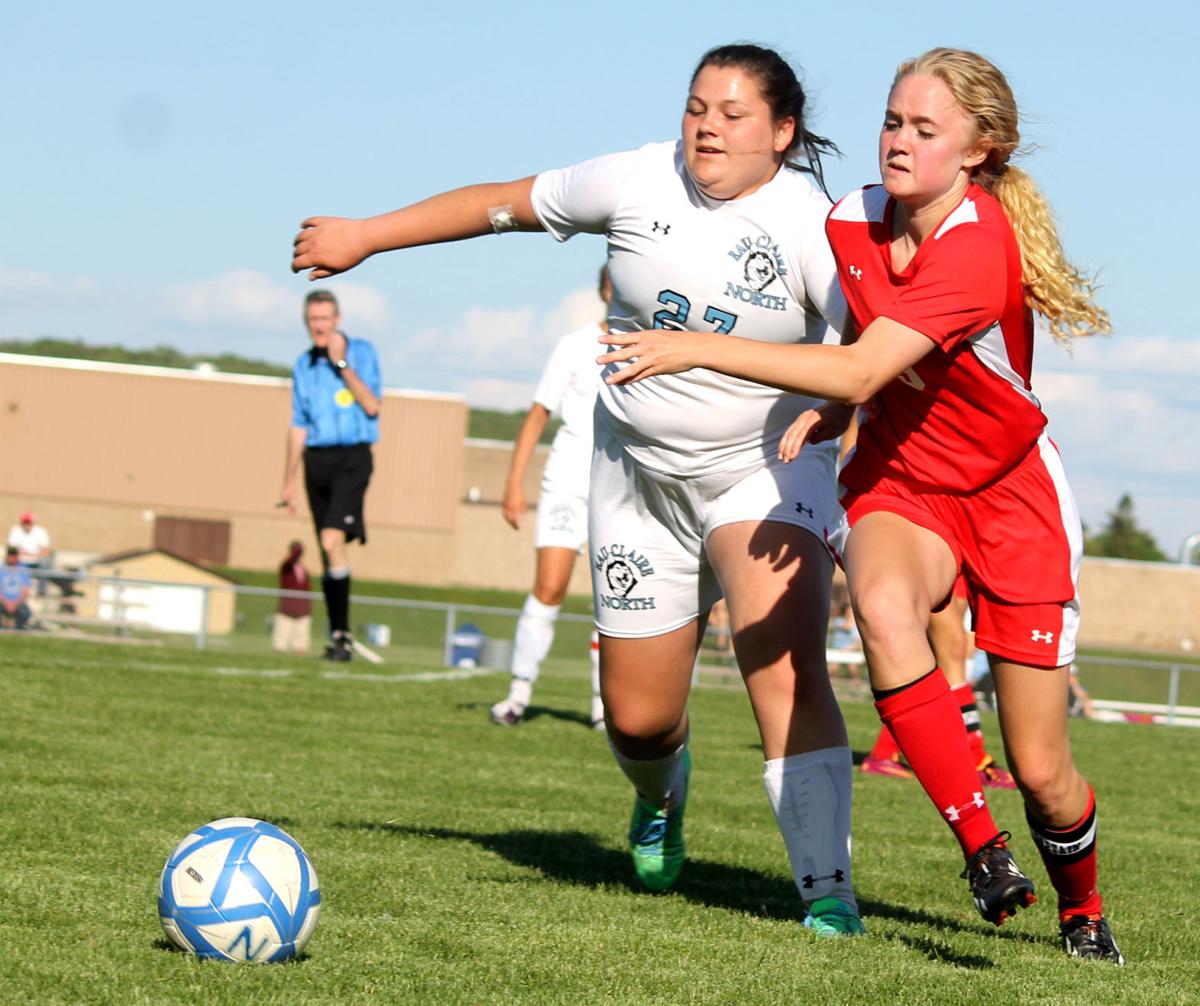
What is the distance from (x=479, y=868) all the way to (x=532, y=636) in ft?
17.2

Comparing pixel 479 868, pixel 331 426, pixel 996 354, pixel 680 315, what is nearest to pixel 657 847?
pixel 479 868

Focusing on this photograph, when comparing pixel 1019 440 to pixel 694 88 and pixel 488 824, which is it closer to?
pixel 694 88

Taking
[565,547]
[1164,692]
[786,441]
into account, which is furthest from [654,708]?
[1164,692]

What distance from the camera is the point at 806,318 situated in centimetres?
482

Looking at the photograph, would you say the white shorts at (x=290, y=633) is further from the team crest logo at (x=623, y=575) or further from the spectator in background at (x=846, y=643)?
the team crest logo at (x=623, y=575)

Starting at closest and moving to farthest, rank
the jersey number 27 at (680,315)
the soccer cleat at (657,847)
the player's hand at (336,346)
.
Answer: the jersey number 27 at (680,315) → the soccer cleat at (657,847) → the player's hand at (336,346)

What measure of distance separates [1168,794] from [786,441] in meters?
6.56

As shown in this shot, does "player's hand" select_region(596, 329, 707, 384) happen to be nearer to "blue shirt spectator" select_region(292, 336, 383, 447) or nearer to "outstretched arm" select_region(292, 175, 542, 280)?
"outstretched arm" select_region(292, 175, 542, 280)

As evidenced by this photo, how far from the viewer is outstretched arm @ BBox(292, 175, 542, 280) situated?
5012mm

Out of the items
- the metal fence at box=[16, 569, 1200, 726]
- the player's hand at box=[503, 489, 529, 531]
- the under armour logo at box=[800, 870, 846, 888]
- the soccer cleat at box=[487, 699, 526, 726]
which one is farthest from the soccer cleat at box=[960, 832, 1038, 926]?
the metal fence at box=[16, 569, 1200, 726]

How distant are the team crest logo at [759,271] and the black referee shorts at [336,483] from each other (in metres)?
8.47

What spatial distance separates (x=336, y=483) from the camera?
12977mm

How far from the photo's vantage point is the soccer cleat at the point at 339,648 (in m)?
14.3

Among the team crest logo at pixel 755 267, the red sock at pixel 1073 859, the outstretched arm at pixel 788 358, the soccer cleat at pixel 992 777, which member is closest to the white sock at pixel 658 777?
the red sock at pixel 1073 859
